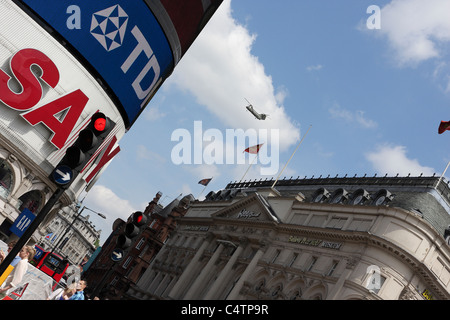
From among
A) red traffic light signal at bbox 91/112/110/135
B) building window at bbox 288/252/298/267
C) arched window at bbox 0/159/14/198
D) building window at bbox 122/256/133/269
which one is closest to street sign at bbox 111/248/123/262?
red traffic light signal at bbox 91/112/110/135

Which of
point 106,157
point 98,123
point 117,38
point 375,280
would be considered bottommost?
point 98,123

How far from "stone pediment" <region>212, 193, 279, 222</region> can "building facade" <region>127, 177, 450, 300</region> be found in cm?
14

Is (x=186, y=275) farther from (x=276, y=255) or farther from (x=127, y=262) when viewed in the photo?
(x=127, y=262)

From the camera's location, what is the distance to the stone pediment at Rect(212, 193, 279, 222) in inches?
2408

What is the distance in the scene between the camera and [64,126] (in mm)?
44750

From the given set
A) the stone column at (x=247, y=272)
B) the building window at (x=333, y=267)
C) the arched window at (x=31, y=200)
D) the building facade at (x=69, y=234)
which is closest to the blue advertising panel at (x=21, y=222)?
the arched window at (x=31, y=200)

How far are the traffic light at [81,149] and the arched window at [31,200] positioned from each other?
39667 mm

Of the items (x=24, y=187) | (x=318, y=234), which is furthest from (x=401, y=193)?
(x=24, y=187)

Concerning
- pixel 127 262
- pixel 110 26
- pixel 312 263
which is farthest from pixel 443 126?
pixel 127 262

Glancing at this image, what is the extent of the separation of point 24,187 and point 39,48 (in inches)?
472

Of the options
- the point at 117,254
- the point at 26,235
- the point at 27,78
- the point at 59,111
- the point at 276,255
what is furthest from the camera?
the point at 276,255

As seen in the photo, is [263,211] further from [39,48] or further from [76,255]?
[76,255]

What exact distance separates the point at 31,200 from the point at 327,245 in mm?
28277

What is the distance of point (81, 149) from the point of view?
9961mm
